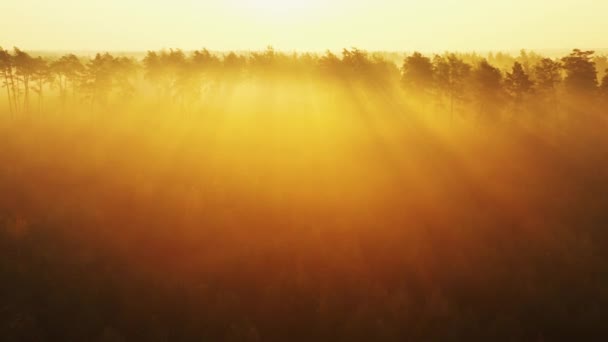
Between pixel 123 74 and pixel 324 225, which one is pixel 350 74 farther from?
pixel 324 225

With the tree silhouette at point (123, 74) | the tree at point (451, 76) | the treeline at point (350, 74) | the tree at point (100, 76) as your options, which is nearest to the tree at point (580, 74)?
the treeline at point (350, 74)

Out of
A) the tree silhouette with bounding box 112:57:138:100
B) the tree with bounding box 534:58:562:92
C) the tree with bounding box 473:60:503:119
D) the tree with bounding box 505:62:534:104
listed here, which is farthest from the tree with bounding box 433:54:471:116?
the tree silhouette with bounding box 112:57:138:100

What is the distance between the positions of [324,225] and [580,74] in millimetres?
46721

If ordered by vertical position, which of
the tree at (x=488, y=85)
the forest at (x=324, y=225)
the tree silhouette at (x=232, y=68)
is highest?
the tree silhouette at (x=232, y=68)

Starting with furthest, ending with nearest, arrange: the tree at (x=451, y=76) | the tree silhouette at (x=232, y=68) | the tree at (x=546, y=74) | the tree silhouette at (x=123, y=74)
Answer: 1. the tree silhouette at (x=232, y=68)
2. the tree silhouette at (x=123, y=74)
3. the tree at (x=451, y=76)
4. the tree at (x=546, y=74)

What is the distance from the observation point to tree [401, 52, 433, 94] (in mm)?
55531

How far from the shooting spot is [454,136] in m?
51.2

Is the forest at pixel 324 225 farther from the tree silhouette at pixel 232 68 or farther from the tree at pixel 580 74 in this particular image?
the tree silhouette at pixel 232 68

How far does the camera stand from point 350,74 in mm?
61781

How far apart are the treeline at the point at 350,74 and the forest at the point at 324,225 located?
0.52m

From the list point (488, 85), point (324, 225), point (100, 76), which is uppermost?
point (100, 76)

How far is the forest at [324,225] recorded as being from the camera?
16.0 meters

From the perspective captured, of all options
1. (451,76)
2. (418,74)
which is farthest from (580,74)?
(418,74)

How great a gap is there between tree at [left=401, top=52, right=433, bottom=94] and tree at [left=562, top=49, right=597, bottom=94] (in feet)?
53.3
